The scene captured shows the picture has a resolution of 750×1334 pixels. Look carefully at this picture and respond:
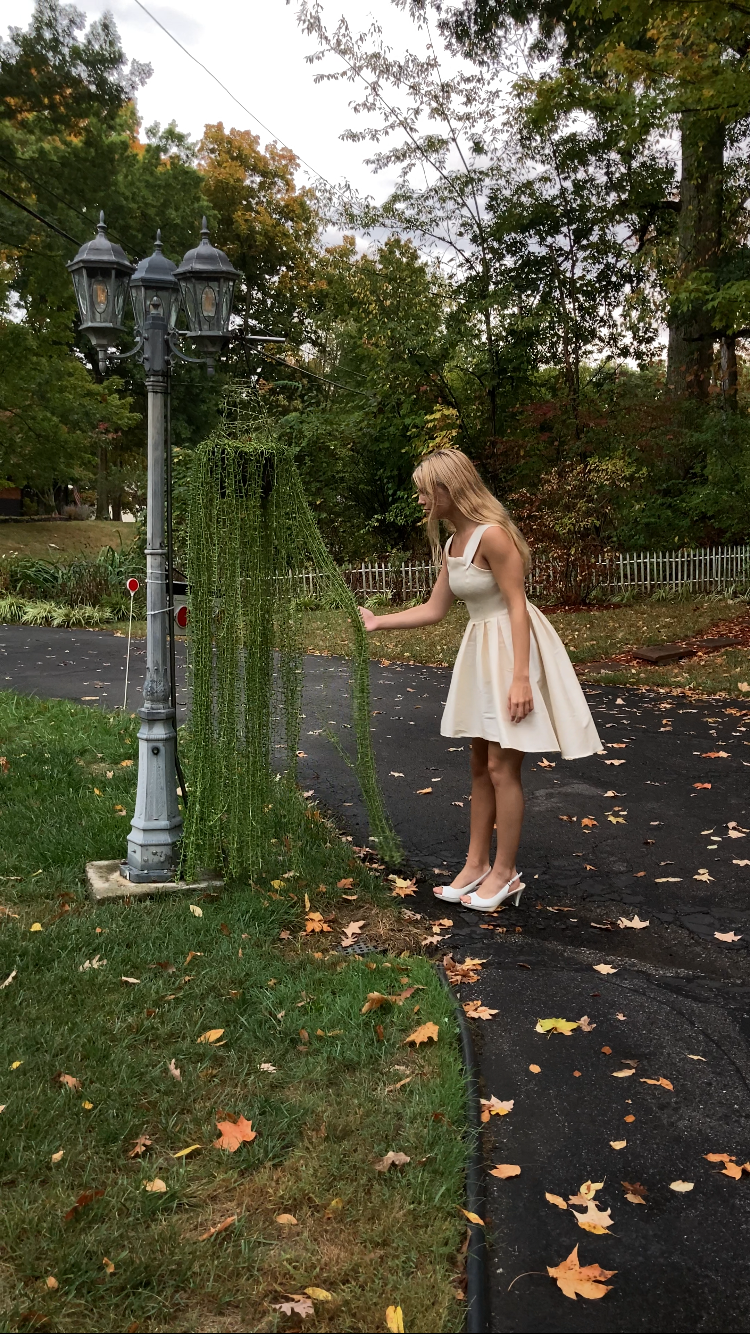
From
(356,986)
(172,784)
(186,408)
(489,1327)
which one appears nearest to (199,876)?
(172,784)

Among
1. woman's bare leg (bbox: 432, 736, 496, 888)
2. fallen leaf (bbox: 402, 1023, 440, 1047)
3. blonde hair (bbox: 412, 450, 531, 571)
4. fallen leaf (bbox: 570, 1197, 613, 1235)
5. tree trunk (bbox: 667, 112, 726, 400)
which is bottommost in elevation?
Result: fallen leaf (bbox: 570, 1197, 613, 1235)

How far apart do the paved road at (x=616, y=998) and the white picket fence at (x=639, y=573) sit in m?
9.69

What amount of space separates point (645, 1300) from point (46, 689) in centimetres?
917

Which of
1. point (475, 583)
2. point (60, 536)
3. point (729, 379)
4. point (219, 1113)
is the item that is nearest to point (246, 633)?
point (475, 583)

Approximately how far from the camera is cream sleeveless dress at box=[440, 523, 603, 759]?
3.88 meters

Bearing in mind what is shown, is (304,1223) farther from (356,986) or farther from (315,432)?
(315,432)

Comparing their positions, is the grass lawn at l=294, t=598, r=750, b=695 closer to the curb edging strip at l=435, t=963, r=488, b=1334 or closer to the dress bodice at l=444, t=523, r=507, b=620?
the dress bodice at l=444, t=523, r=507, b=620

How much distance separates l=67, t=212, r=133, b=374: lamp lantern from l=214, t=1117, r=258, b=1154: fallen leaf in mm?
3196

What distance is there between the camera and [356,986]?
3408 millimetres

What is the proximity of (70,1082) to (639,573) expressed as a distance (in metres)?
15.6

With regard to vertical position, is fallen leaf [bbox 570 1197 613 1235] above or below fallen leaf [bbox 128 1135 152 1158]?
below

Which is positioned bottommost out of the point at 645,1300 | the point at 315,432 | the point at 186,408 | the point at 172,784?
the point at 645,1300

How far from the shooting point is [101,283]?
13.8 ft

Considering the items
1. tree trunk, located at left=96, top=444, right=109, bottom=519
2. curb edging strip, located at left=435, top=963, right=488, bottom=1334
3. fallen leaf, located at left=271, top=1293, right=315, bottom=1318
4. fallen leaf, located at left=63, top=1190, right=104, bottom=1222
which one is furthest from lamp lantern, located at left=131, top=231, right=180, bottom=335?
tree trunk, located at left=96, top=444, right=109, bottom=519
